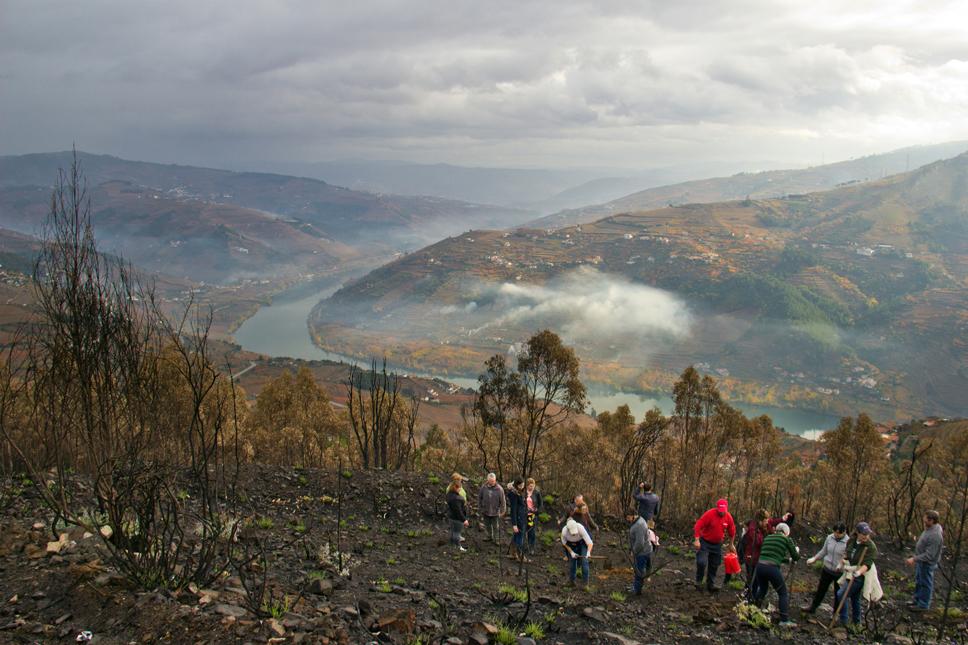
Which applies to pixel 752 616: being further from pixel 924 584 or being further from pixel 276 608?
pixel 276 608

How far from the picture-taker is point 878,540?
20.4m

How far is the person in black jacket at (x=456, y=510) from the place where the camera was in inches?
596

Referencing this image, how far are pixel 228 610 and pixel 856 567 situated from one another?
1138 centimetres

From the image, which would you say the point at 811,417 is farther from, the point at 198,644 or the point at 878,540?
the point at 198,644

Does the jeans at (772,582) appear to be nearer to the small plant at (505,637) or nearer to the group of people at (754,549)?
the group of people at (754,549)

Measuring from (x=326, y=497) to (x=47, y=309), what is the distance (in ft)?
35.2

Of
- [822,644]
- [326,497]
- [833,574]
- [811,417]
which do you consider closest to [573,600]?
[822,644]

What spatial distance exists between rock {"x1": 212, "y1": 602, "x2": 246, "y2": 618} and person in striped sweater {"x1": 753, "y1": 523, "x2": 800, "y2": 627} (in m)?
9.63

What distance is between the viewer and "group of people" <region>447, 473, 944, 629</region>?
444 inches

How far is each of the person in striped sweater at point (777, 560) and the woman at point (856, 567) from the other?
40.6 inches

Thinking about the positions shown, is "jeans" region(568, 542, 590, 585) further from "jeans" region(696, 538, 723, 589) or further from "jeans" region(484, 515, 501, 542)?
"jeans" region(484, 515, 501, 542)

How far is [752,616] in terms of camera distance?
11.0m

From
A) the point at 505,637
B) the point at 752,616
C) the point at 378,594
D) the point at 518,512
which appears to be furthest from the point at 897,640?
the point at 378,594

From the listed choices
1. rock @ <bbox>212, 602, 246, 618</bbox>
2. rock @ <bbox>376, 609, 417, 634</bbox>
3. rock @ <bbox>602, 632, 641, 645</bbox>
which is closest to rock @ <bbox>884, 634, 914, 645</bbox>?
rock @ <bbox>602, 632, 641, 645</bbox>
